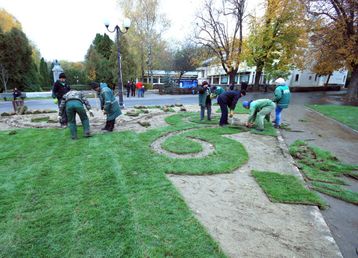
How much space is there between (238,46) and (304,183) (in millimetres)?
23072

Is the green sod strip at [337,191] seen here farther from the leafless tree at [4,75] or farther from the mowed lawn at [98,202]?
the leafless tree at [4,75]

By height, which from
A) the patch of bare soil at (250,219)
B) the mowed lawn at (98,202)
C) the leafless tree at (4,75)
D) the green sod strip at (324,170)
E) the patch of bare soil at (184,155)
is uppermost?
the leafless tree at (4,75)

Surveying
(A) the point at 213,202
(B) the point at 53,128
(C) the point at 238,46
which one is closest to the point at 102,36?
(C) the point at 238,46

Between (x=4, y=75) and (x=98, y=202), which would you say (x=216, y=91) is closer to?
(x=98, y=202)

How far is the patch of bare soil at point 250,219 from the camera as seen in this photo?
6.98ft

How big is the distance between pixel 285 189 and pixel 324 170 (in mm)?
1689

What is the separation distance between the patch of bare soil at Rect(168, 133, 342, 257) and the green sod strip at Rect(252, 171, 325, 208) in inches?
4.0

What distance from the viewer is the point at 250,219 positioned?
2.60 meters

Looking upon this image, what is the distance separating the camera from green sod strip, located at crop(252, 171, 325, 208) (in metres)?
2.99


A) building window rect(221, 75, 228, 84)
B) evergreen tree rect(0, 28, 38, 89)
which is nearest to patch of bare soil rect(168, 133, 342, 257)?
evergreen tree rect(0, 28, 38, 89)

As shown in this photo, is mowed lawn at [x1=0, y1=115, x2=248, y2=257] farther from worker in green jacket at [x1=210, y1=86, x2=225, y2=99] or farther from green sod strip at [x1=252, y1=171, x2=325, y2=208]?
worker in green jacket at [x1=210, y1=86, x2=225, y2=99]

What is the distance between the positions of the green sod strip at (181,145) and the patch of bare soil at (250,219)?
53.7 inches

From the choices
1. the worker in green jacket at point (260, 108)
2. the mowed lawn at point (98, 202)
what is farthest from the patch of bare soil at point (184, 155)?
the worker in green jacket at point (260, 108)

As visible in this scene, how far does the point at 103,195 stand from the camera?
297cm
